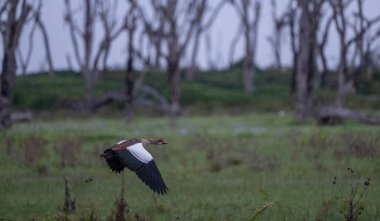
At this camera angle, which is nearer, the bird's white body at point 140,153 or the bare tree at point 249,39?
the bird's white body at point 140,153

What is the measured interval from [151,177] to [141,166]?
0.15 m

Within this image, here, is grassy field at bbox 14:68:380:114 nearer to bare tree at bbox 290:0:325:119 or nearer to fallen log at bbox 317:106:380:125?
bare tree at bbox 290:0:325:119

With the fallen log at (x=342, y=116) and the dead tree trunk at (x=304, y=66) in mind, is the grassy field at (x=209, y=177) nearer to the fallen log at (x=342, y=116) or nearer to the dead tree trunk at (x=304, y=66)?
the fallen log at (x=342, y=116)

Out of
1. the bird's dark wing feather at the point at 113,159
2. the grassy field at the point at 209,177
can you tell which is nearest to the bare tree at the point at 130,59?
the grassy field at the point at 209,177

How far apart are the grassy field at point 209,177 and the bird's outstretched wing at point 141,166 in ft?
2.02

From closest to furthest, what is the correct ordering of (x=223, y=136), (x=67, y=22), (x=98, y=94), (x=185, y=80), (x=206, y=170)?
(x=206, y=170) < (x=223, y=136) < (x=98, y=94) < (x=67, y=22) < (x=185, y=80)

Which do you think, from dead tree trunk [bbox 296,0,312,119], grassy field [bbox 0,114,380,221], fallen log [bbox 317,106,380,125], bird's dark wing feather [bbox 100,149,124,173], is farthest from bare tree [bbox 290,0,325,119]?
bird's dark wing feather [bbox 100,149,124,173]

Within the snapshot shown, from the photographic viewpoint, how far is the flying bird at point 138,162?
22.9 feet

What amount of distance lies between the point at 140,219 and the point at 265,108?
25023 millimetres

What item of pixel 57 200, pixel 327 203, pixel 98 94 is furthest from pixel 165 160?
pixel 98 94

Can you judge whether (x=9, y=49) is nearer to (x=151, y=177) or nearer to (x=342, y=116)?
(x=342, y=116)

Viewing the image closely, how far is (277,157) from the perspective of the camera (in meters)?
13.9

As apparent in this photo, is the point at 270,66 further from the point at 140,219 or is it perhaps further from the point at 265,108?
the point at 140,219

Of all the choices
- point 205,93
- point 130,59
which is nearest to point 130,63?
point 130,59
